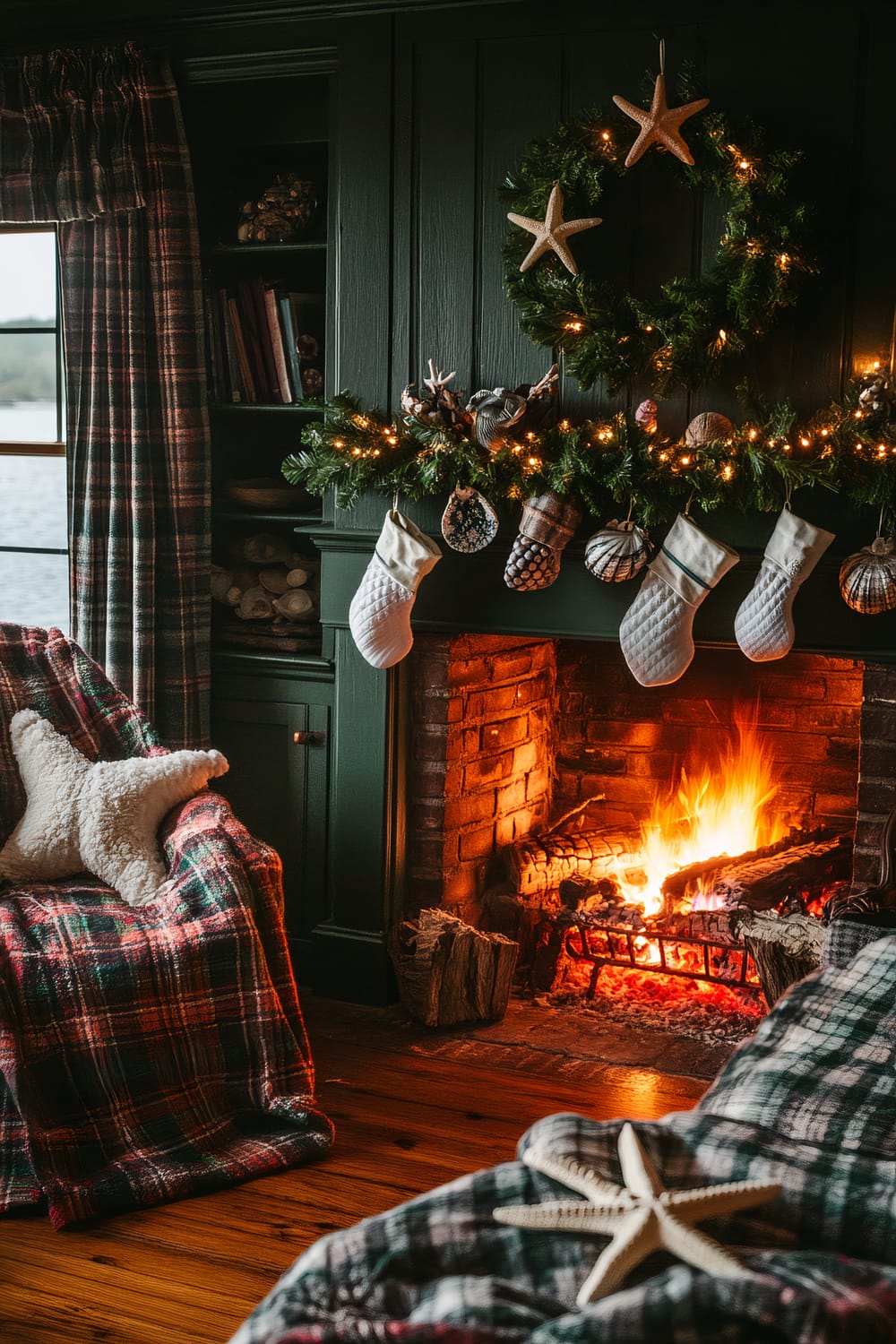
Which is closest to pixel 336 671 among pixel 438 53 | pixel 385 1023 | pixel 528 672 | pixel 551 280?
pixel 528 672

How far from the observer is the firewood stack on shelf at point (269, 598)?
3.35m

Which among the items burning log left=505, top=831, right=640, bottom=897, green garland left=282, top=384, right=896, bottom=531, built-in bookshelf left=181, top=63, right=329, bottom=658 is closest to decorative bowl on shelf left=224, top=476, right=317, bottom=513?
built-in bookshelf left=181, top=63, right=329, bottom=658

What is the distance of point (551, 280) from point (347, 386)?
585 mm

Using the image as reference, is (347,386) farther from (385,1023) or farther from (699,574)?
(385,1023)

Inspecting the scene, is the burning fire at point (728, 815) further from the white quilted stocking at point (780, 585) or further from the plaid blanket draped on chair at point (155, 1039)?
the plaid blanket draped on chair at point (155, 1039)

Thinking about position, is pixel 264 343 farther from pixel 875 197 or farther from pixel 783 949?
pixel 783 949

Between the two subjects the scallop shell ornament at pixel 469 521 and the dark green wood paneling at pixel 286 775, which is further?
the dark green wood paneling at pixel 286 775

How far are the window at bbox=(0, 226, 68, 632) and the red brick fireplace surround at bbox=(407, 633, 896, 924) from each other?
1.14m

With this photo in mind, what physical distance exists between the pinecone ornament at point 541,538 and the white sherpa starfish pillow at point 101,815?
77 centimetres

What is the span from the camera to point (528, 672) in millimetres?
3553

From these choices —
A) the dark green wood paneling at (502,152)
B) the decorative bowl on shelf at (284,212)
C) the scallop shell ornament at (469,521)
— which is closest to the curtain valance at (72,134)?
the decorative bowl on shelf at (284,212)

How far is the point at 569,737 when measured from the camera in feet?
12.1

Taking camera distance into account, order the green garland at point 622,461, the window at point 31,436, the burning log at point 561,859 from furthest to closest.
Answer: the window at point 31,436 → the burning log at point 561,859 → the green garland at point 622,461

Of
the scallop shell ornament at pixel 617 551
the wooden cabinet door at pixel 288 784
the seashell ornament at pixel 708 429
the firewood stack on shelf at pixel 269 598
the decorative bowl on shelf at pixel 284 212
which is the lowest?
the wooden cabinet door at pixel 288 784
